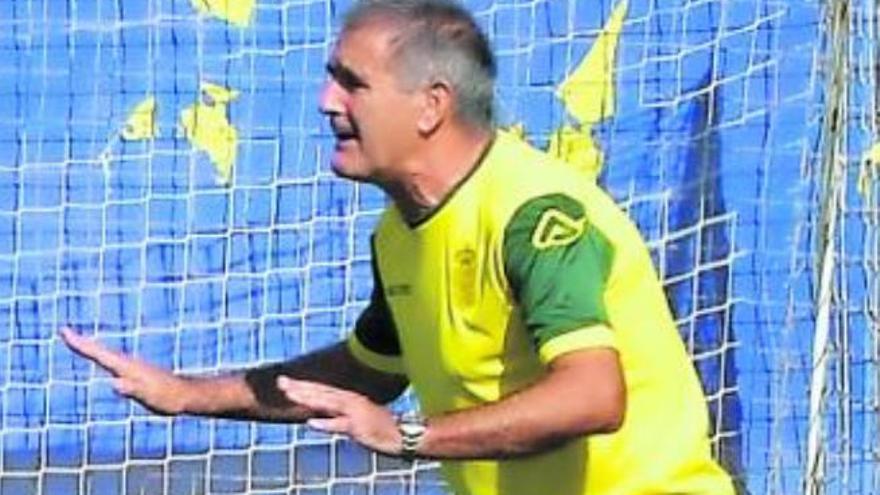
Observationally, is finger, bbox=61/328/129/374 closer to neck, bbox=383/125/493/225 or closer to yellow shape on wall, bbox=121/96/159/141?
neck, bbox=383/125/493/225

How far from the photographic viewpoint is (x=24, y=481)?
7.38 m

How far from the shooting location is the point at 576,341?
3381 millimetres

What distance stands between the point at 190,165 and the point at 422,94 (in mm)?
3838

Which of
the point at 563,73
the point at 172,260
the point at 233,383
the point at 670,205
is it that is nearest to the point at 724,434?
the point at 670,205

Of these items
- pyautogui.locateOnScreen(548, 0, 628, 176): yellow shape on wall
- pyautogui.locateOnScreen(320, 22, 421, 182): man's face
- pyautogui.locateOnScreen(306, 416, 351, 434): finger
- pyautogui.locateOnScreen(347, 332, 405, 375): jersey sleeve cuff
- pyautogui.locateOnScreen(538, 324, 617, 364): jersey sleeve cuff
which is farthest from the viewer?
pyautogui.locateOnScreen(548, 0, 628, 176): yellow shape on wall

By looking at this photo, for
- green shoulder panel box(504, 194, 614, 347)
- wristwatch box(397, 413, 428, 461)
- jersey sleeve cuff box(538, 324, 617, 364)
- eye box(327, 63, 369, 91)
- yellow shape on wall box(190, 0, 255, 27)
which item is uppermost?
eye box(327, 63, 369, 91)

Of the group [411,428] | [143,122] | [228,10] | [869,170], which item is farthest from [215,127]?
[411,428]

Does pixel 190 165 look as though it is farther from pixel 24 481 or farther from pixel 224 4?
pixel 24 481

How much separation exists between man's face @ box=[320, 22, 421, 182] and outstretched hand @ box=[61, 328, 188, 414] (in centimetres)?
48

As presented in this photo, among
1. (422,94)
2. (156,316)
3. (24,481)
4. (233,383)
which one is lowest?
(24,481)

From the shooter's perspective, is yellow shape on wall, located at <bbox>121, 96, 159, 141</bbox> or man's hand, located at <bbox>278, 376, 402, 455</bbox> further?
yellow shape on wall, located at <bbox>121, 96, 159, 141</bbox>

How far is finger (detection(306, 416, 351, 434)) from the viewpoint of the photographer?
3.27 meters

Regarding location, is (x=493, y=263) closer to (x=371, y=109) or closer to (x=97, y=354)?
(x=371, y=109)

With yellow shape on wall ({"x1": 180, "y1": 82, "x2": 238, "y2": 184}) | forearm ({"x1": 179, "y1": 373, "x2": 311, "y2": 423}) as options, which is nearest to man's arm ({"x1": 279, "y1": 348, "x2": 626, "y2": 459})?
forearm ({"x1": 179, "y1": 373, "x2": 311, "y2": 423})
